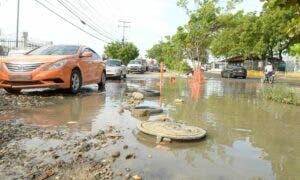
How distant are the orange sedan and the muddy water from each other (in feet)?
2.98

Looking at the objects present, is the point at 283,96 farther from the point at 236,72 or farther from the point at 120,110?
the point at 236,72

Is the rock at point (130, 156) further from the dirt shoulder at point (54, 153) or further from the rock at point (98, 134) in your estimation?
the rock at point (98, 134)

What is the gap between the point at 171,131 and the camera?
616 centimetres

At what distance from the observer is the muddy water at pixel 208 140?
15.2ft

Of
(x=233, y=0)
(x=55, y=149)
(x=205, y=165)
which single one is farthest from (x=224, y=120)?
(x=233, y=0)

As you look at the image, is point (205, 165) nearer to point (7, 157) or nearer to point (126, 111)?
point (7, 157)

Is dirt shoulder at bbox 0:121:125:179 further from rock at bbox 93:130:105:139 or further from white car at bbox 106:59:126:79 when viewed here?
white car at bbox 106:59:126:79

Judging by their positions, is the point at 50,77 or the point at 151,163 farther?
the point at 50,77

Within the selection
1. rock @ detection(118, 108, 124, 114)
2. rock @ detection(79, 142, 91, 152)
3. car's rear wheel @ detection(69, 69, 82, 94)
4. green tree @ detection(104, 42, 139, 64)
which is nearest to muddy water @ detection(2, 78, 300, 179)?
rock @ detection(118, 108, 124, 114)

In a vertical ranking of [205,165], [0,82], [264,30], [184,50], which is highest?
[264,30]

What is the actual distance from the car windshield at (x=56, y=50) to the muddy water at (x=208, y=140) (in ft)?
7.26

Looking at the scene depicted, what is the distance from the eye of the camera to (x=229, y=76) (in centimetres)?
4231

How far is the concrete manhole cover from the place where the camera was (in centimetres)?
598

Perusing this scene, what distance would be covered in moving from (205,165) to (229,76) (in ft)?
126
